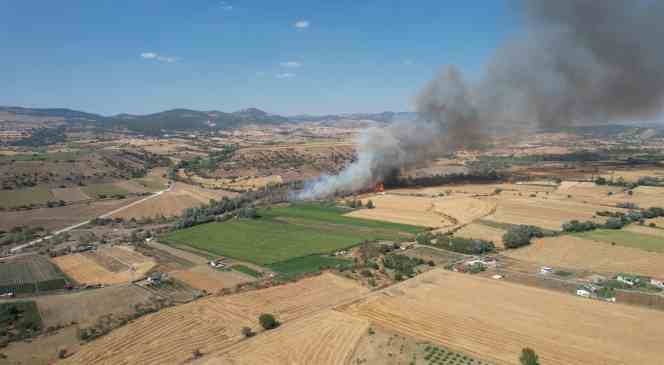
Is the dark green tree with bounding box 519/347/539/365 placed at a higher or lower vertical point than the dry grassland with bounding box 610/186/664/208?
lower

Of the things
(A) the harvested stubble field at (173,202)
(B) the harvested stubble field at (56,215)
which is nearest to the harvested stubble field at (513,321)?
(A) the harvested stubble field at (173,202)

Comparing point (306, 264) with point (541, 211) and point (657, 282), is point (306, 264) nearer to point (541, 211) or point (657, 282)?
point (657, 282)

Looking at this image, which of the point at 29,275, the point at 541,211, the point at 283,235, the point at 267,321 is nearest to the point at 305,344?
the point at 267,321

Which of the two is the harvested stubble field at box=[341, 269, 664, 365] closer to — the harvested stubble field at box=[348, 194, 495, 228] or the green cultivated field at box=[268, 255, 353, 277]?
the green cultivated field at box=[268, 255, 353, 277]

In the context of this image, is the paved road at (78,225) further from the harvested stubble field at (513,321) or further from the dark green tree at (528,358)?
the dark green tree at (528,358)

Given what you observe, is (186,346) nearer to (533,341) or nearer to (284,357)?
(284,357)

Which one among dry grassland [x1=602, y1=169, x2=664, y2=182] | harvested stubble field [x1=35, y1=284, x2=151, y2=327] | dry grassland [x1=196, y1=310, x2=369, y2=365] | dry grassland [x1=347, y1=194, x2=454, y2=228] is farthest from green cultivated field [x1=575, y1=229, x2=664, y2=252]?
harvested stubble field [x1=35, y1=284, x2=151, y2=327]

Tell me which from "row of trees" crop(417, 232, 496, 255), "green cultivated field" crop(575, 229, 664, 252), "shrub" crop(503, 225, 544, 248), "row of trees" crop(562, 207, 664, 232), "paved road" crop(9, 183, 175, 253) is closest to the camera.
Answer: "green cultivated field" crop(575, 229, 664, 252)
